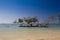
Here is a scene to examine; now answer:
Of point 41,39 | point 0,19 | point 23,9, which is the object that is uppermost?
point 23,9

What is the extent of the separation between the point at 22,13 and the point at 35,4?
50cm

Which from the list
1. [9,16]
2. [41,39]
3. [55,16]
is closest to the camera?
[41,39]

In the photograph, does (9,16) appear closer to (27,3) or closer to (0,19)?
(0,19)

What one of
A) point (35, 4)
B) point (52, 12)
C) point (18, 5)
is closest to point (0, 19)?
point (18, 5)

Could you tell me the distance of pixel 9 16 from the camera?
4.18 m

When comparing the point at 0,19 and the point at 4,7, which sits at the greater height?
the point at 4,7

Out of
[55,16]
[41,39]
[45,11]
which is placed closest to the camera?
[41,39]

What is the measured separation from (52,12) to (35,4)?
69 cm

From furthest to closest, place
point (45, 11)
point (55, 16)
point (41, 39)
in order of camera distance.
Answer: point (55, 16) → point (45, 11) → point (41, 39)

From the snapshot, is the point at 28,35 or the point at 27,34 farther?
the point at 27,34

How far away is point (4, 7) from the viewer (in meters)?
4.25

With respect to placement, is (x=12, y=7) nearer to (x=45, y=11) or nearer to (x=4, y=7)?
(x=4, y=7)

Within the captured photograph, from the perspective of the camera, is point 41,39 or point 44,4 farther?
point 44,4

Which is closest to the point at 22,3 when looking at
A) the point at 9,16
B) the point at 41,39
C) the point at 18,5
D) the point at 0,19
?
the point at 18,5
